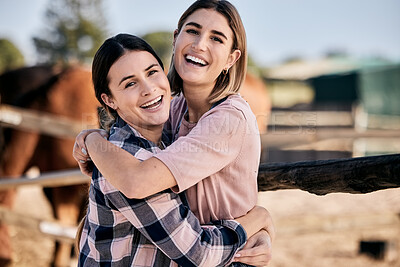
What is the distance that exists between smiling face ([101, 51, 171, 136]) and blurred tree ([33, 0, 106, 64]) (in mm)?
31972

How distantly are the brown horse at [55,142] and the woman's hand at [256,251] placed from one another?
295 cm

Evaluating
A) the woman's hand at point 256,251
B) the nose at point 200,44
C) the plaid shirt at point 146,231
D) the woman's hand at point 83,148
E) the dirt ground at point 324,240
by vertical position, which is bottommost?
the dirt ground at point 324,240

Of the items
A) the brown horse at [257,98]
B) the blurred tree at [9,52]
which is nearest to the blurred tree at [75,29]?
the blurred tree at [9,52]

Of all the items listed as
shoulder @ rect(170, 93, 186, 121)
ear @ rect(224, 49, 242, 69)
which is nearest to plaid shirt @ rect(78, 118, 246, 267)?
shoulder @ rect(170, 93, 186, 121)

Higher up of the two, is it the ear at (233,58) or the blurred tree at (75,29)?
the blurred tree at (75,29)

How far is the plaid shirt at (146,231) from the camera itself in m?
1.08

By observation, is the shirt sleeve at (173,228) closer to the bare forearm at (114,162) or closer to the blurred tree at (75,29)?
the bare forearm at (114,162)

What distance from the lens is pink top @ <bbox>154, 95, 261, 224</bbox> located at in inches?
43.1

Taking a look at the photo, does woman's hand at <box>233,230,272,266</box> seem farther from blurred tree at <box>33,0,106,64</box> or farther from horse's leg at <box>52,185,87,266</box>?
blurred tree at <box>33,0,106,64</box>

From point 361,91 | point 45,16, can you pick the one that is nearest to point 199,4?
point 361,91

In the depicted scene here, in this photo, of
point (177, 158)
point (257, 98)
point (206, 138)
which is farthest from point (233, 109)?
point (257, 98)

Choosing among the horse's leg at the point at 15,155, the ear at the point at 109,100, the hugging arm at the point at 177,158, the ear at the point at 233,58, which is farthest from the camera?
the horse's leg at the point at 15,155

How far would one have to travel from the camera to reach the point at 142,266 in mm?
1137

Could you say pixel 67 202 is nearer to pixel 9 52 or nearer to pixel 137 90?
pixel 137 90
